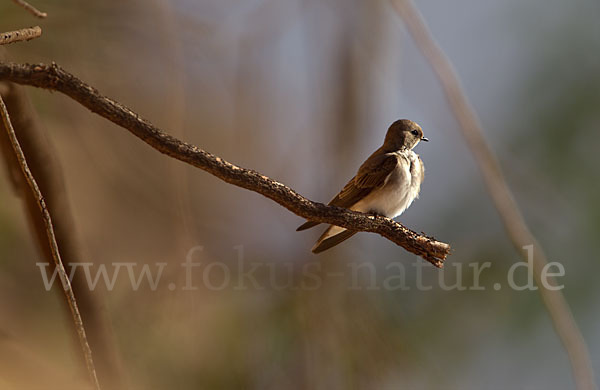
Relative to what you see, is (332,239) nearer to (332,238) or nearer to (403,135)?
(332,238)

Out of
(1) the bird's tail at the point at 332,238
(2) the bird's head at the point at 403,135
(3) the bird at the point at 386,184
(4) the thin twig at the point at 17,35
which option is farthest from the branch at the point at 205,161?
(2) the bird's head at the point at 403,135

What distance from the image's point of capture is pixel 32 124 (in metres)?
1.61

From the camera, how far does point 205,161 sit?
4.00ft

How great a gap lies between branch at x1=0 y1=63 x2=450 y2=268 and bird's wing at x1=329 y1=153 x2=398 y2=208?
2.02 feet

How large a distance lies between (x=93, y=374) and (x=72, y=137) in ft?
4.97

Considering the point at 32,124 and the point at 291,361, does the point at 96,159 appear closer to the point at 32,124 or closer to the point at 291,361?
the point at 32,124

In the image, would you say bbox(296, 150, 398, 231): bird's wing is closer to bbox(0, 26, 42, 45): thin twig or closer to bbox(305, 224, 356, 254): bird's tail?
bbox(305, 224, 356, 254): bird's tail

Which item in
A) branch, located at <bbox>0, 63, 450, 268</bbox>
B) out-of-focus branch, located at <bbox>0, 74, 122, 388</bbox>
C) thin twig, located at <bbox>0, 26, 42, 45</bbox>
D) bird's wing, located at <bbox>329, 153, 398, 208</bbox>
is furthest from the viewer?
bird's wing, located at <bbox>329, 153, 398, 208</bbox>

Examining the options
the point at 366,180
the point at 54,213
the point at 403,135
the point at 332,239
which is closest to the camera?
the point at 54,213

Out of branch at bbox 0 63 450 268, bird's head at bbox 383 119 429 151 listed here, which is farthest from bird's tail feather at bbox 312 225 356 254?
bird's head at bbox 383 119 429 151

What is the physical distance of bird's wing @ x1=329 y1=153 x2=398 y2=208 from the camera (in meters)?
2.47

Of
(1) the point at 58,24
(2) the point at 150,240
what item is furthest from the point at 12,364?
(1) the point at 58,24

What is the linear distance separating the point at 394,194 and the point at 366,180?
13 cm

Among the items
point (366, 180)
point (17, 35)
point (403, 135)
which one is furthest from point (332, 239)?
point (17, 35)
